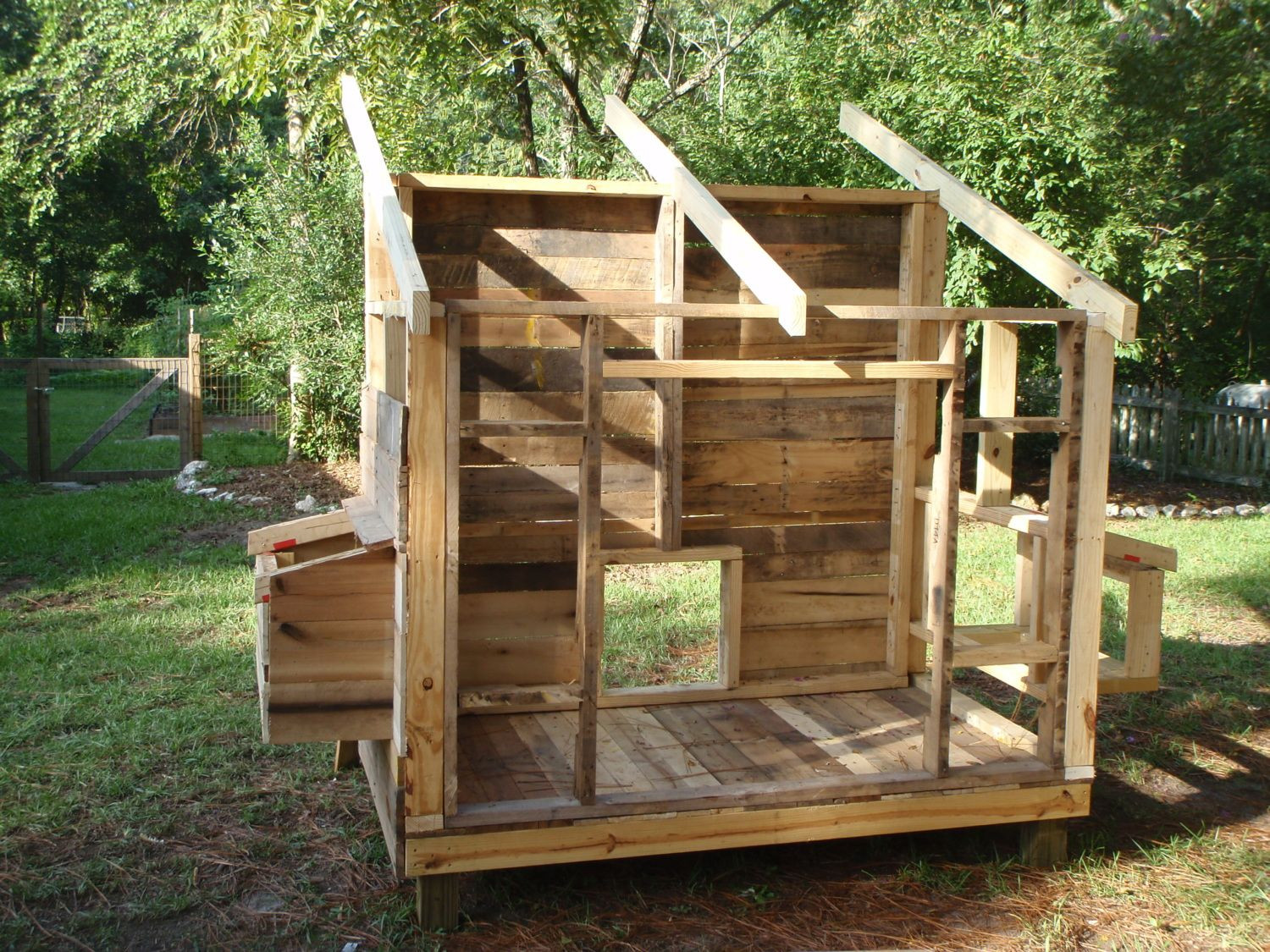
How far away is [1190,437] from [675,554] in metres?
11.0

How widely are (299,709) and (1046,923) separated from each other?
240cm

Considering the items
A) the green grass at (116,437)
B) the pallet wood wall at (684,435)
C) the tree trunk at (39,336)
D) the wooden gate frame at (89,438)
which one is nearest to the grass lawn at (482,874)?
the pallet wood wall at (684,435)

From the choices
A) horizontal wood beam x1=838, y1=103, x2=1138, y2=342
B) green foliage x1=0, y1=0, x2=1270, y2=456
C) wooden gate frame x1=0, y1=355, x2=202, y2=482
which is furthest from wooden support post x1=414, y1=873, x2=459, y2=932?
wooden gate frame x1=0, y1=355, x2=202, y2=482

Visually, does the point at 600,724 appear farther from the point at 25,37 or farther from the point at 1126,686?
the point at 25,37

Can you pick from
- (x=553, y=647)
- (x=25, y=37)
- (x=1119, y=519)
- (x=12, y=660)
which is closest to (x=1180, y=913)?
(x=553, y=647)

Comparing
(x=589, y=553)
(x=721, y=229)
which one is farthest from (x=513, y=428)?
(x=721, y=229)

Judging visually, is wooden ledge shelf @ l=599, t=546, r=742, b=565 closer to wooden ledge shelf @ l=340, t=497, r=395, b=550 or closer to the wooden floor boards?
the wooden floor boards

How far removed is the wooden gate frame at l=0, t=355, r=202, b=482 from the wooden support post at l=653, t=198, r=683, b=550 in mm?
8525

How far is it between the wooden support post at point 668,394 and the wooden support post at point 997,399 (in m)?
1.18

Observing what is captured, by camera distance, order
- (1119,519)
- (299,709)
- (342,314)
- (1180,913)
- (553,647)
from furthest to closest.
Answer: (342,314) → (1119,519) → (553,647) → (1180,913) → (299,709)

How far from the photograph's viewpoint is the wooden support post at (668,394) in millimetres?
4656

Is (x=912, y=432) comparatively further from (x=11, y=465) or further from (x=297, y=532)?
(x=11, y=465)

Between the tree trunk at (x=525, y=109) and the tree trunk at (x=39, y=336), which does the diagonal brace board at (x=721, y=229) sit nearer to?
the tree trunk at (x=525, y=109)

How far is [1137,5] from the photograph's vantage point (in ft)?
43.0
